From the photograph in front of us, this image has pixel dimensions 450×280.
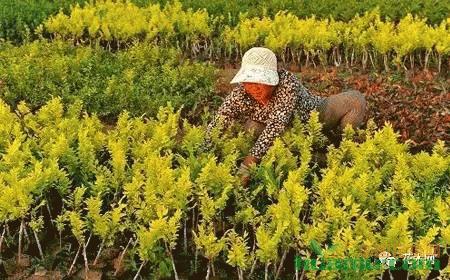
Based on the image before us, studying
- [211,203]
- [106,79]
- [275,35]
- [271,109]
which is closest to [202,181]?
[211,203]

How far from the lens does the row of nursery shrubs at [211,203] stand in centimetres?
395

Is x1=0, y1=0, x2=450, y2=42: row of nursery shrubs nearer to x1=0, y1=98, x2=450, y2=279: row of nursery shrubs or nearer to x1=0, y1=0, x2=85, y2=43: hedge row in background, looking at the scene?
x1=0, y1=0, x2=85, y2=43: hedge row in background

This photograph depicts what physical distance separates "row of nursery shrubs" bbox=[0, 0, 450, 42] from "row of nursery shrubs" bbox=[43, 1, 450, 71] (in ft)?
0.78

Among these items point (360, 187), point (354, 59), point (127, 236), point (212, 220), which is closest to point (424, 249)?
point (360, 187)

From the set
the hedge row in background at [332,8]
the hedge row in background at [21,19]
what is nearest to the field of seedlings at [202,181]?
the hedge row in background at [332,8]

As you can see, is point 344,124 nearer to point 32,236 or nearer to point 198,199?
point 198,199

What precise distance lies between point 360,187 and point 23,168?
2115mm

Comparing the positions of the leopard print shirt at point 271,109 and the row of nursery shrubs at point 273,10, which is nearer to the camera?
the leopard print shirt at point 271,109

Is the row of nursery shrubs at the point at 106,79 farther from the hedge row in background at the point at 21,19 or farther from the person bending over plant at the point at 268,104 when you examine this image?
the hedge row in background at the point at 21,19

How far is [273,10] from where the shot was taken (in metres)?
10.7

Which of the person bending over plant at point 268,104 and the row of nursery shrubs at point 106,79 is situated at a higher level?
the person bending over plant at point 268,104

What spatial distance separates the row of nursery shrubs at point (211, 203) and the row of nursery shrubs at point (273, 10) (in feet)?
17.0

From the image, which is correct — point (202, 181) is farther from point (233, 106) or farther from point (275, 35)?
point (275, 35)

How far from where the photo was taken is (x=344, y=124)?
6129 millimetres
